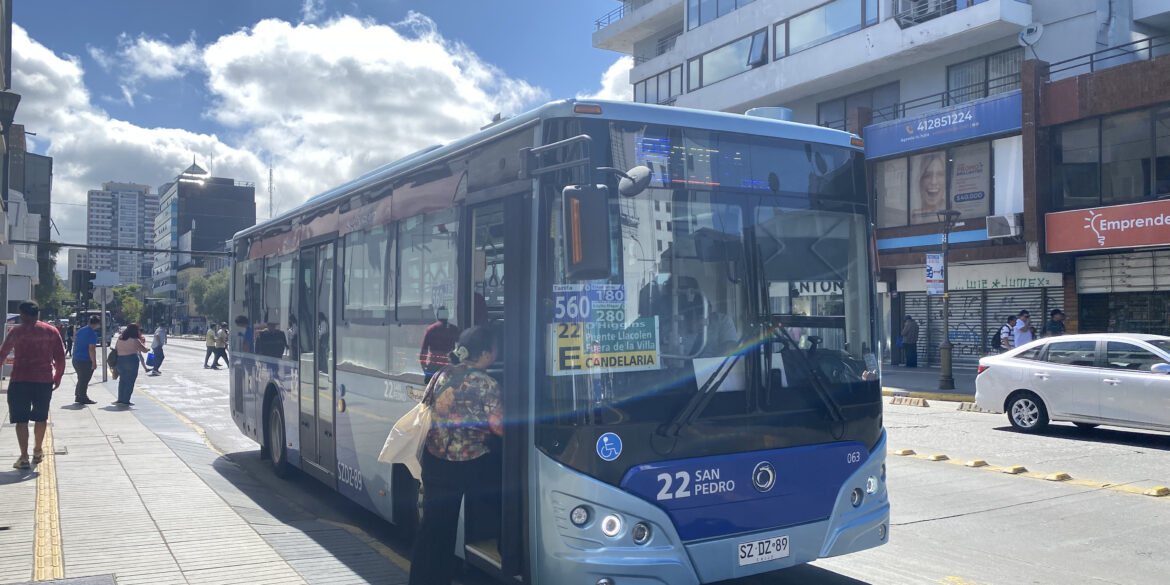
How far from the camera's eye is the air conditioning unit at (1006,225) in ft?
84.2

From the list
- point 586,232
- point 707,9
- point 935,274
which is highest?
point 707,9

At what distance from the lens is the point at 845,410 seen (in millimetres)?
5441

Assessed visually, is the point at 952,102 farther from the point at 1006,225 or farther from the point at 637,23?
the point at 637,23

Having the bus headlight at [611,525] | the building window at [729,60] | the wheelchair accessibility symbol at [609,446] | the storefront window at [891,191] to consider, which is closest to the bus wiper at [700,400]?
the wheelchair accessibility symbol at [609,446]

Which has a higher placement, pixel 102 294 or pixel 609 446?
pixel 102 294

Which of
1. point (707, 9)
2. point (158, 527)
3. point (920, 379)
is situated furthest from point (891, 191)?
point (158, 527)

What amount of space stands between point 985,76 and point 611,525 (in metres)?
27.7

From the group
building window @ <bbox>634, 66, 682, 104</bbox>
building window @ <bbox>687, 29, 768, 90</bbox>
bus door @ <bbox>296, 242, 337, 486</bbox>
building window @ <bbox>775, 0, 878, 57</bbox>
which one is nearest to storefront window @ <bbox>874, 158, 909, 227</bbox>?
building window @ <bbox>775, 0, 878, 57</bbox>

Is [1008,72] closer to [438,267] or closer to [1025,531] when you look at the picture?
[1025,531]

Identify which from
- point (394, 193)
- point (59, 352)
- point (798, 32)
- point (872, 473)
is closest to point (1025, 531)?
point (872, 473)

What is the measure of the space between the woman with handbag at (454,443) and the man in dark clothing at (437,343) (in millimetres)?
566

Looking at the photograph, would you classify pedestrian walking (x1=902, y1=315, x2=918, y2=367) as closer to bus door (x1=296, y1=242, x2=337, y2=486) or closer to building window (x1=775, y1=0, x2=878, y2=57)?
building window (x1=775, y1=0, x2=878, y2=57)

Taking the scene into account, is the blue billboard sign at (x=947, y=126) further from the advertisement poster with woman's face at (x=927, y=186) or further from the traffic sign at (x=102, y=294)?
the traffic sign at (x=102, y=294)

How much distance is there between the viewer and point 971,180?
1084 inches
